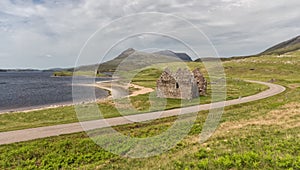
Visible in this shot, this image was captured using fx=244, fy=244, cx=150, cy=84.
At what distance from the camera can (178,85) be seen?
164 feet

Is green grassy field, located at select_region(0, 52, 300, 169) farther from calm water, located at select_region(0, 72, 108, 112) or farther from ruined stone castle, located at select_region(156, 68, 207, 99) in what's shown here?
calm water, located at select_region(0, 72, 108, 112)

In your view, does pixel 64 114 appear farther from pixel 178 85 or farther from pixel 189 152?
pixel 189 152

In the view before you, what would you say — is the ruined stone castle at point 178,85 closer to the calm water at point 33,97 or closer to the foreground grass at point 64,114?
the foreground grass at point 64,114

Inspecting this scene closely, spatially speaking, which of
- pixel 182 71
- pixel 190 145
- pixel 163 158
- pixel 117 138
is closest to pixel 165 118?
pixel 117 138

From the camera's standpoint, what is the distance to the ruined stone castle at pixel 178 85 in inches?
1916

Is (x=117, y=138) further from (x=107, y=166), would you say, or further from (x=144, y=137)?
(x=107, y=166)

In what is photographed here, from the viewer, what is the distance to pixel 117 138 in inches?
882

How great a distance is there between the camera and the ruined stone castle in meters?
48.7

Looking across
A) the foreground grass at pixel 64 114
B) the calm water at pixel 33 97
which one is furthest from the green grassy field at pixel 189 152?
the calm water at pixel 33 97

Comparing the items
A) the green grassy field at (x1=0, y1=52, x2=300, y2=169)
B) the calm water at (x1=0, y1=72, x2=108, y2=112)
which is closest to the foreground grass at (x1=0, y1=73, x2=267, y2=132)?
the green grassy field at (x1=0, y1=52, x2=300, y2=169)

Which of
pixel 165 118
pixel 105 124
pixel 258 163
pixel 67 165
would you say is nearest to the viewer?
pixel 258 163

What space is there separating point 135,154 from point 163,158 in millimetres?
2786

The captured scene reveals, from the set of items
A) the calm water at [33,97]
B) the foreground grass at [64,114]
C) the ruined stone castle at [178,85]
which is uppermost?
the ruined stone castle at [178,85]

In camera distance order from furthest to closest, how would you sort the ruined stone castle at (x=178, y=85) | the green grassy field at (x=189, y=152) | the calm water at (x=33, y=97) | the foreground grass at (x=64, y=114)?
the calm water at (x=33, y=97), the ruined stone castle at (x=178, y=85), the foreground grass at (x=64, y=114), the green grassy field at (x=189, y=152)
